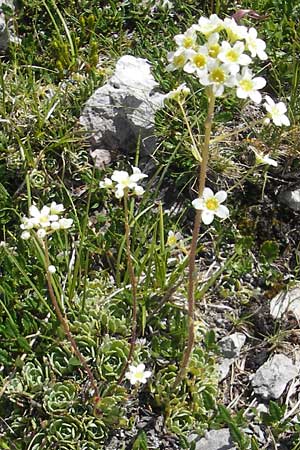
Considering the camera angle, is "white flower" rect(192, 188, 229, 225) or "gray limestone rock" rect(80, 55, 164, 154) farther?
"gray limestone rock" rect(80, 55, 164, 154)

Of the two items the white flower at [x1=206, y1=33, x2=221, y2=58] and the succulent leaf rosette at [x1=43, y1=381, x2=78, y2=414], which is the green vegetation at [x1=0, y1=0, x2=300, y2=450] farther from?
the white flower at [x1=206, y1=33, x2=221, y2=58]

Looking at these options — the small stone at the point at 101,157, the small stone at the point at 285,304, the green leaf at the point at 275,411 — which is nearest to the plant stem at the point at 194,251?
the green leaf at the point at 275,411

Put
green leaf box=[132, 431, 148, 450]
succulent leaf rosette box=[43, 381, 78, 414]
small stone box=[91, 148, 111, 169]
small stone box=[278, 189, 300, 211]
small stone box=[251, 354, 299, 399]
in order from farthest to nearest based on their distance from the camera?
small stone box=[91, 148, 111, 169] < small stone box=[278, 189, 300, 211] < small stone box=[251, 354, 299, 399] < succulent leaf rosette box=[43, 381, 78, 414] < green leaf box=[132, 431, 148, 450]

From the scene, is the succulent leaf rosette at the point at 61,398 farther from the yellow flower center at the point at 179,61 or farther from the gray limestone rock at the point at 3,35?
the gray limestone rock at the point at 3,35

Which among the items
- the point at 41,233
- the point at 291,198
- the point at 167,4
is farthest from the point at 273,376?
the point at 167,4

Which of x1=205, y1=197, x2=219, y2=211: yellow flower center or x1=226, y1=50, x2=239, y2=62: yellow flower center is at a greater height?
x1=226, y1=50, x2=239, y2=62: yellow flower center

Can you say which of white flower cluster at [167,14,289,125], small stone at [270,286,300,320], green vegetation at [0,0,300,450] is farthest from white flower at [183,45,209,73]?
small stone at [270,286,300,320]

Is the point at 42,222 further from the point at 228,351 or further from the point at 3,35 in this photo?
the point at 3,35
